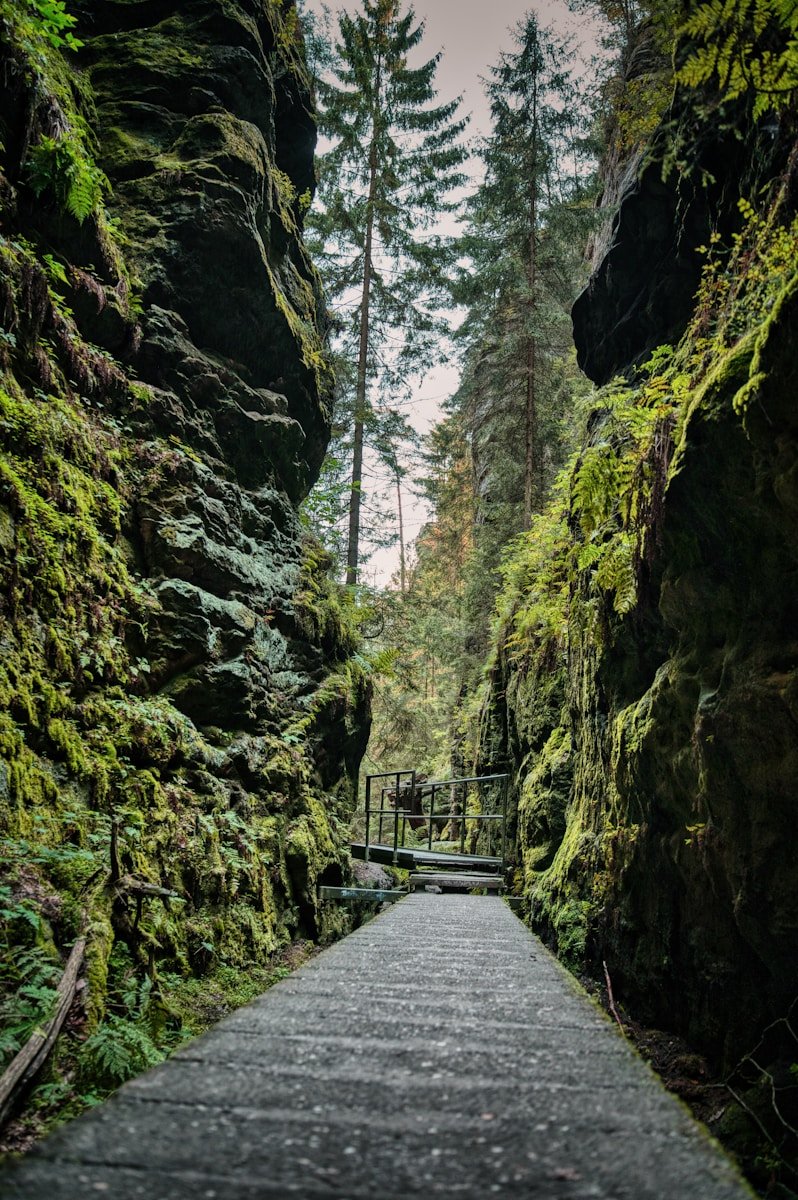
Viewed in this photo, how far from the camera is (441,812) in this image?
20.4 m

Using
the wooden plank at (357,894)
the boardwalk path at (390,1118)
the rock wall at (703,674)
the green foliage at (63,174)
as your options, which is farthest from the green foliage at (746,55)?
the wooden plank at (357,894)

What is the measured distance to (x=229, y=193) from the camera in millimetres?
9164

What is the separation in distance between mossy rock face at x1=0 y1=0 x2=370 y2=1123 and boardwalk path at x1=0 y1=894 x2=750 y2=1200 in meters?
1.75

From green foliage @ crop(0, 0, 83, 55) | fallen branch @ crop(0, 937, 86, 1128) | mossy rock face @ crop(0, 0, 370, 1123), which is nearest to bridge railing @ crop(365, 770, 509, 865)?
mossy rock face @ crop(0, 0, 370, 1123)

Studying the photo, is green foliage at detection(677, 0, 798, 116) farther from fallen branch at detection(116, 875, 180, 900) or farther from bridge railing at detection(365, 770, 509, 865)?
bridge railing at detection(365, 770, 509, 865)

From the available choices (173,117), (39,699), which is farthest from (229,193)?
(39,699)

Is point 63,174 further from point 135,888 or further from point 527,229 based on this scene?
point 527,229

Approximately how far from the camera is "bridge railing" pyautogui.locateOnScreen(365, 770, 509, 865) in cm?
965

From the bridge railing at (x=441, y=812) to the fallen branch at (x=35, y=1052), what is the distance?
5.48m

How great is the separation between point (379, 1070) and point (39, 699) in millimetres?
3748

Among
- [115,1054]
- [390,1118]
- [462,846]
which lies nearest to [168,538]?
[115,1054]

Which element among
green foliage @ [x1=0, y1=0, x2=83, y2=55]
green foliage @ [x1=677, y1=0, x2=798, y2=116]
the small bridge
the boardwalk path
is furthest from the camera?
the small bridge

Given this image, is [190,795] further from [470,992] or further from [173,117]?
[173,117]

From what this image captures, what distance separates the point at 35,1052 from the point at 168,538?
5.34 m
